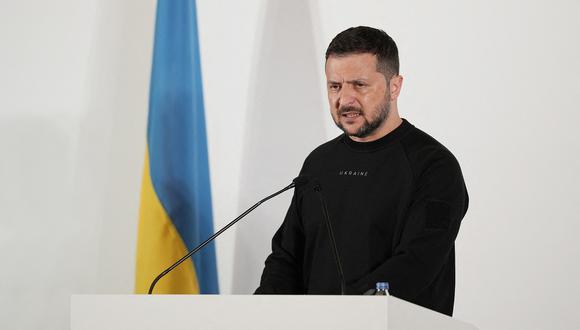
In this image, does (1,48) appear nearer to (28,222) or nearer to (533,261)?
(28,222)

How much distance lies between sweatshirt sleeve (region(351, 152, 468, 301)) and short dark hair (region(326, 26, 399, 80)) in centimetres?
36

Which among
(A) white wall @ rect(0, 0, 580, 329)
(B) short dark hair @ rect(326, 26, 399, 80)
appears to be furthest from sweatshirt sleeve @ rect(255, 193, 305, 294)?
(A) white wall @ rect(0, 0, 580, 329)

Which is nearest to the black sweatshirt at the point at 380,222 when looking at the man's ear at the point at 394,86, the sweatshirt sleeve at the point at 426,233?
the sweatshirt sleeve at the point at 426,233

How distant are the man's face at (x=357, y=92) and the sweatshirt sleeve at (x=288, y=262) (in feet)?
1.22

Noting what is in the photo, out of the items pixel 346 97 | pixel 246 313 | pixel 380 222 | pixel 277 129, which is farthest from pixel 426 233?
pixel 277 129

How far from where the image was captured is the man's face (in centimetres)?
307

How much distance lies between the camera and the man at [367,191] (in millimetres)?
2939

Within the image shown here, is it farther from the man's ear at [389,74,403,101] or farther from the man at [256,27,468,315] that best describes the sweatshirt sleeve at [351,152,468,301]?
the man's ear at [389,74,403,101]

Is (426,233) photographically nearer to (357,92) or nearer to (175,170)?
(357,92)

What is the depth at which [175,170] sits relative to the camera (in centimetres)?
371

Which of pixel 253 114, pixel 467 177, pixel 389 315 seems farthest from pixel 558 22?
pixel 389 315

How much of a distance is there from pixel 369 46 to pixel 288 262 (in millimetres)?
787

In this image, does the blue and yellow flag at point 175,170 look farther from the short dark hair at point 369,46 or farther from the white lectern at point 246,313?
the white lectern at point 246,313

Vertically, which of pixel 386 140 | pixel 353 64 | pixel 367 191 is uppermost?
pixel 353 64
